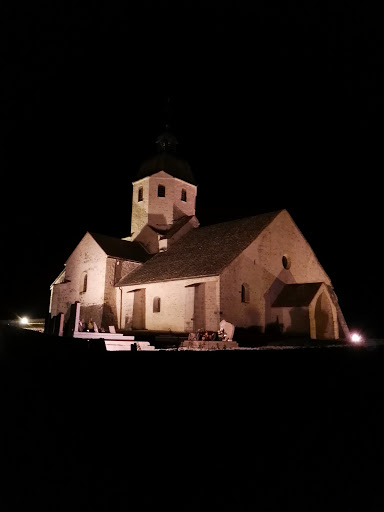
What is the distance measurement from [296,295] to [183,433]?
19.1 m

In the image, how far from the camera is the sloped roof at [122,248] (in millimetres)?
29234

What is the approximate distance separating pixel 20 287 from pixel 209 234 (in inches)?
1483

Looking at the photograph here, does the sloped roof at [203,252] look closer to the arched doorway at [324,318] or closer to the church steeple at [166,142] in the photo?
the arched doorway at [324,318]

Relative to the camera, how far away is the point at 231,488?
4363mm

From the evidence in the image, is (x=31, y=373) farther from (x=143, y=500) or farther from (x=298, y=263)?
(x=298, y=263)

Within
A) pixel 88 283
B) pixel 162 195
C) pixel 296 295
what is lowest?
pixel 296 295

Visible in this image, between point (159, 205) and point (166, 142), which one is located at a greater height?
point (166, 142)

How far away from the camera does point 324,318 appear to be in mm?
23359

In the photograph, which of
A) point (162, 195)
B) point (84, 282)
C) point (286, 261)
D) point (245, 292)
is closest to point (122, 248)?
point (84, 282)

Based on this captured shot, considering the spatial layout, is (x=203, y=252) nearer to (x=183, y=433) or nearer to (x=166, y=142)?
(x=166, y=142)

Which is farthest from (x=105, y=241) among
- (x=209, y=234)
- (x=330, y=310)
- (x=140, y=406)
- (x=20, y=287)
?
(x=20, y=287)

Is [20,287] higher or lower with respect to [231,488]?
higher

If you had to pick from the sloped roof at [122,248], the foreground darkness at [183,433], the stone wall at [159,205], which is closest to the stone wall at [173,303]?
the sloped roof at [122,248]

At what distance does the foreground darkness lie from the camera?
421 centimetres
